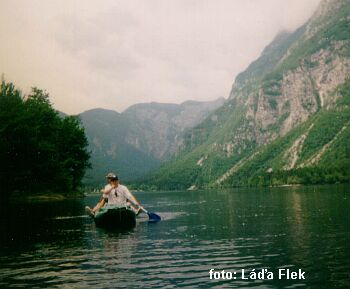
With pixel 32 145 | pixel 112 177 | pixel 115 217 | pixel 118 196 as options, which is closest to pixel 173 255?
pixel 112 177

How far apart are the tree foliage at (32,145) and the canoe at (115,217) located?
40545 millimetres

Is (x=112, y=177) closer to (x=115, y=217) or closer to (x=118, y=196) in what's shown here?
(x=118, y=196)

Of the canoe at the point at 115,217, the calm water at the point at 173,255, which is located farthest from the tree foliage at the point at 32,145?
the calm water at the point at 173,255

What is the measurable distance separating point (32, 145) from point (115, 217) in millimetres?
47426

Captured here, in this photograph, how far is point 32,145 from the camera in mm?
80500

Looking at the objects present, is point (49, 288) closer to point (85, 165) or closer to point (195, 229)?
point (195, 229)

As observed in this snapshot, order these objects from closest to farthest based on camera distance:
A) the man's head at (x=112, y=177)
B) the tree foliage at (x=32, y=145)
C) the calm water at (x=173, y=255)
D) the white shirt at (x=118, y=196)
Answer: the calm water at (x=173, y=255)
the man's head at (x=112, y=177)
the white shirt at (x=118, y=196)
the tree foliage at (x=32, y=145)

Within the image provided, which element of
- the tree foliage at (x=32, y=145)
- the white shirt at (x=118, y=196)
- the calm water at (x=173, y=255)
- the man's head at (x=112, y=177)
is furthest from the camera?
the tree foliage at (x=32, y=145)

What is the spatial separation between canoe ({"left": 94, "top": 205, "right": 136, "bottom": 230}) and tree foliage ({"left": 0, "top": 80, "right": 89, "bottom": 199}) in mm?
40545

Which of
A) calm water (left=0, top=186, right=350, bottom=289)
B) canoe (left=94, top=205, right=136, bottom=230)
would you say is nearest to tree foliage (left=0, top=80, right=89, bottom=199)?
canoe (left=94, top=205, right=136, bottom=230)

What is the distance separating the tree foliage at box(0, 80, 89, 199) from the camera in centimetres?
7712

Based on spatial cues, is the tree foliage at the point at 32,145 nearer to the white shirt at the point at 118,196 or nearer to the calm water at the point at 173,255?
the white shirt at the point at 118,196

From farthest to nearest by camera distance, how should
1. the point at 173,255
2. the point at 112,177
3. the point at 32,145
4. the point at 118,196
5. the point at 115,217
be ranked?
the point at 32,145 < the point at 118,196 < the point at 115,217 < the point at 112,177 < the point at 173,255

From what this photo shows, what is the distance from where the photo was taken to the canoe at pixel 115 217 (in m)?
37.3
